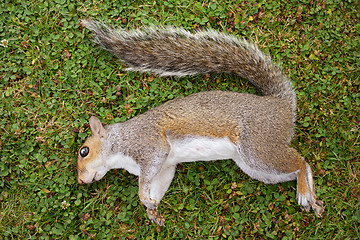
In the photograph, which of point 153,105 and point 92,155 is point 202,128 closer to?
point 153,105

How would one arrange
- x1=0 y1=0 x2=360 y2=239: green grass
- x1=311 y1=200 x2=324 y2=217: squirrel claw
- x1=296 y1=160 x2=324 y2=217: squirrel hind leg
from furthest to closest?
x1=0 y1=0 x2=360 y2=239: green grass
x1=311 y1=200 x2=324 y2=217: squirrel claw
x1=296 y1=160 x2=324 y2=217: squirrel hind leg

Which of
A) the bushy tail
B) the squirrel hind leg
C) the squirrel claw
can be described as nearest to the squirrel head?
the bushy tail

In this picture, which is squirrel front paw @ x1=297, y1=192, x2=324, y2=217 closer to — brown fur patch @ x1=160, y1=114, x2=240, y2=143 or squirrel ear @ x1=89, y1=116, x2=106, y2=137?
brown fur patch @ x1=160, y1=114, x2=240, y2=143

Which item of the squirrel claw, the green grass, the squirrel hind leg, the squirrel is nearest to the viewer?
the squirrel

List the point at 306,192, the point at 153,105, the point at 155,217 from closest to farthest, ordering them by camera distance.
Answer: the point at 306,192
the point at 155,217
the point at 153,105

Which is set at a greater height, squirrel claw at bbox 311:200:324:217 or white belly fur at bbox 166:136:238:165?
white belly fur at bbox 166:136:238:165

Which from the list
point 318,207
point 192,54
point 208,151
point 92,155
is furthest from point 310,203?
point 92,155

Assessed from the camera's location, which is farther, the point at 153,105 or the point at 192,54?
the point at 153,105

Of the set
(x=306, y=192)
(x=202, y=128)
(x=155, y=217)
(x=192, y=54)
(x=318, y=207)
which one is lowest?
(x=155, y=217)
